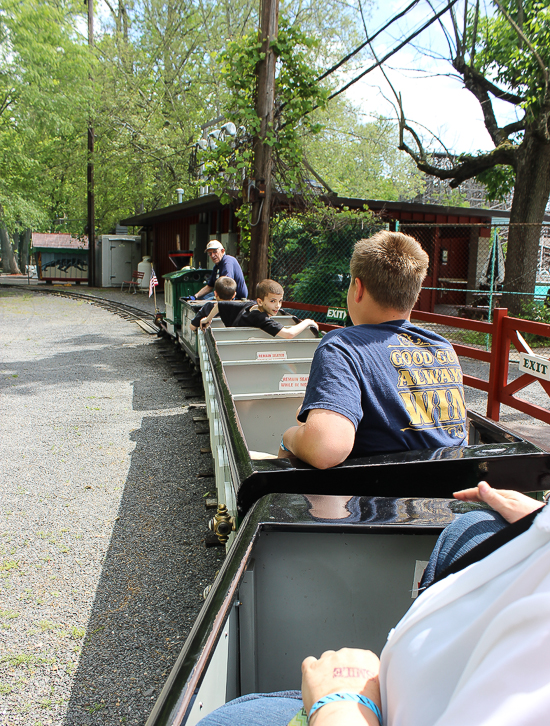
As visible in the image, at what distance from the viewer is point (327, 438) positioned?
1.83 metres

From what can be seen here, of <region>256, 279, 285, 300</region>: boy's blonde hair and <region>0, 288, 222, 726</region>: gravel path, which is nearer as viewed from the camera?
<region>0, 288, 222, 726</region>: gravel path

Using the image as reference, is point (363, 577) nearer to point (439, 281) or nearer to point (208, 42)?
point (439, 281)

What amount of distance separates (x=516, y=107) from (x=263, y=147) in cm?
730

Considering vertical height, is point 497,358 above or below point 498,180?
below

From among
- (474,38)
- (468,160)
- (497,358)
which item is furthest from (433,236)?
(497,358)

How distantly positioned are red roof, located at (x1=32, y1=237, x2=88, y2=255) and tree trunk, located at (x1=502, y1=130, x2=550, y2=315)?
26.1 m

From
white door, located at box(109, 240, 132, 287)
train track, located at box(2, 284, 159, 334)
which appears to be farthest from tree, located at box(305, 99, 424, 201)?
train track, located at box(2, 284, 159, 334)

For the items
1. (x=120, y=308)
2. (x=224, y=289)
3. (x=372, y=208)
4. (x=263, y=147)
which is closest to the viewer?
(x=224, y=289)

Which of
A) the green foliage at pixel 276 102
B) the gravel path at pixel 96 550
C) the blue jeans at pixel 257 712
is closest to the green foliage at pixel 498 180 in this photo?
the green foliage at pixel 276 102

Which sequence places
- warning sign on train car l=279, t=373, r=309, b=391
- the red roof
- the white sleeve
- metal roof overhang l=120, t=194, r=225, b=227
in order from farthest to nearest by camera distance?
the red roof
metal roof overhang l=120, t=194, r=225, b=227
warning sign on train car l=279, t=373, r=309, b=391
the white sleeve

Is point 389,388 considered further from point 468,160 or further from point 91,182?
point 91,182

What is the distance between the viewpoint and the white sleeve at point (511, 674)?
609 mm

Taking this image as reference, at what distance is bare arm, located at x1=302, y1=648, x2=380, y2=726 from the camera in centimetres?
92

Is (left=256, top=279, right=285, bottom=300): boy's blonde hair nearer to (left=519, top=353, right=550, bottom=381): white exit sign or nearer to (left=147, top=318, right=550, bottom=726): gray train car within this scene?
(left=519, top=353, right=550, bottom=381): white exit sign
